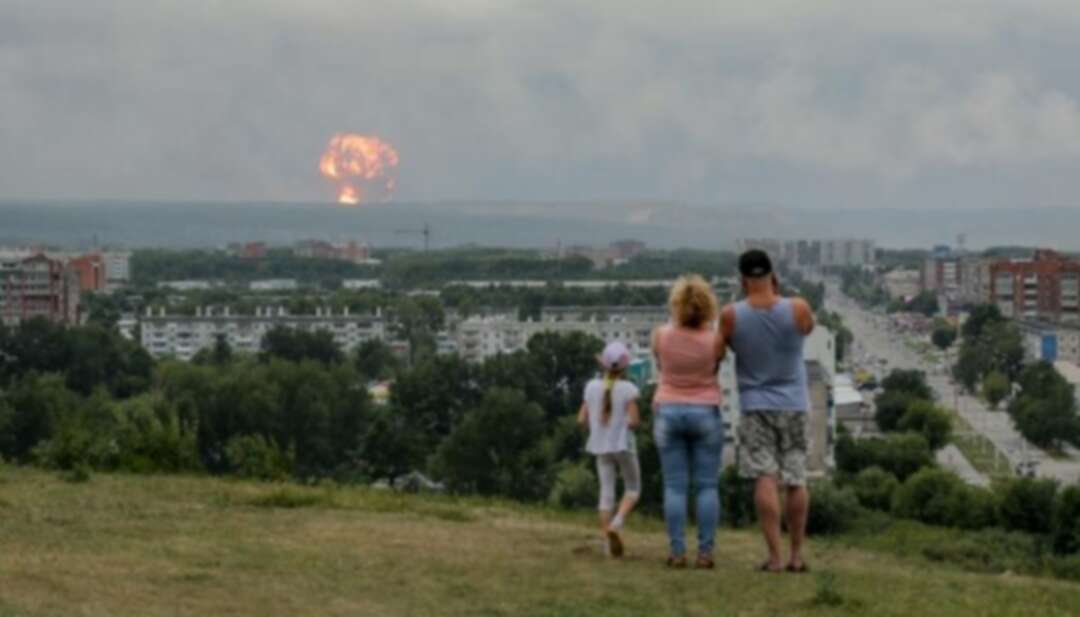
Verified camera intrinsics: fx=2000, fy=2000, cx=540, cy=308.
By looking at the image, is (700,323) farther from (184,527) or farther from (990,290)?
(990,290)

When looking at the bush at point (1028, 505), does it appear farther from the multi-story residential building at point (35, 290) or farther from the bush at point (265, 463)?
the multi-story residential building at point (35, 290)

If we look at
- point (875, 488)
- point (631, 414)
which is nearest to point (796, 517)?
point (631, 414)

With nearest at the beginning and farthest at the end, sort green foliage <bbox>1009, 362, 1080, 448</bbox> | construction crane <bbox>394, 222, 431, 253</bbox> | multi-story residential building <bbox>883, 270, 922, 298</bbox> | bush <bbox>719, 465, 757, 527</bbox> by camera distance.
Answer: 1. bush <bbox>719, 465, 757, 527</bbox>
2. green foliage <bbox>1009, 362, 1080, 448</bbox>
3. multi-story residential building <bbox>883, 270, 922, 298</bbox>
4. construction crane <bbox>394, 222, 431, 253</bbox>

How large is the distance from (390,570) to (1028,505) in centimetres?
2064

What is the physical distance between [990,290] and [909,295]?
41119 millimetres

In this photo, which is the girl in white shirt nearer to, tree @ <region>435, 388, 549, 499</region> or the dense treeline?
tree @ <region>435, 388, 549, 499</region>

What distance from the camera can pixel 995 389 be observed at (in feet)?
243

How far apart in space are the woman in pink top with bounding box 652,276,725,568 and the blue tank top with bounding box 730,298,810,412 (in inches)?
4.3

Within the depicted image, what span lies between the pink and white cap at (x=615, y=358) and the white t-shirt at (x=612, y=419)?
7 cm

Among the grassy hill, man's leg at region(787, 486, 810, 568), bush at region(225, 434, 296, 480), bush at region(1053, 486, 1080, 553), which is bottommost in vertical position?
bush at region(1053, 486, 1080, 553)

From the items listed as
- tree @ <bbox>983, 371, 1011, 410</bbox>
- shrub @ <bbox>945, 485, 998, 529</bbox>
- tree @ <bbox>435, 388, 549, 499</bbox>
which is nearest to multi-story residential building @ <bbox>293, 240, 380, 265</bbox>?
tree @ <bbox>983, 371, 1011, 410</bbox>

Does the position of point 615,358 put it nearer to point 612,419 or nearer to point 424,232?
point 612,419

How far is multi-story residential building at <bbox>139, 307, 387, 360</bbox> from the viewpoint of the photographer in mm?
76062

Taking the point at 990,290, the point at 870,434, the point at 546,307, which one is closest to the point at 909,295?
the point at 990,290
